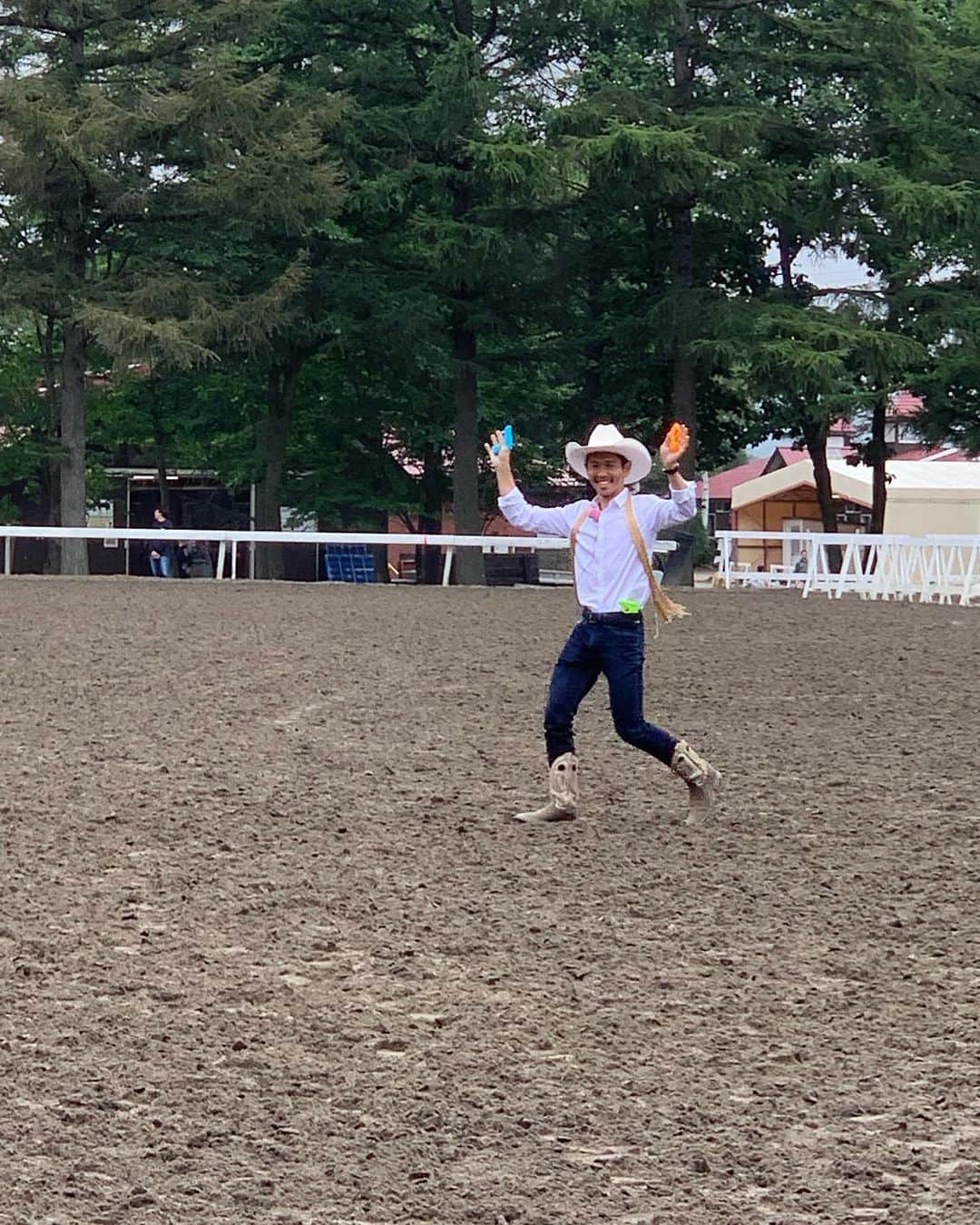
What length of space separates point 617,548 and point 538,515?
0.47 metres

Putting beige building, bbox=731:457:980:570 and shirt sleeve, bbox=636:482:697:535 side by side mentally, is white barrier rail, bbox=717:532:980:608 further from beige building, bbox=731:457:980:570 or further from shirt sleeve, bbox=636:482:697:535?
shirt sleeve, bbox=636:482:697:535

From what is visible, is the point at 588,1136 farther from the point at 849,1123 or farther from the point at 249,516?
the point at 249,516

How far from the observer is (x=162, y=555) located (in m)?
49.4

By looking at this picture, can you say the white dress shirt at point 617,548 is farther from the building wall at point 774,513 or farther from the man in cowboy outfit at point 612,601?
the building wall at point 774,513

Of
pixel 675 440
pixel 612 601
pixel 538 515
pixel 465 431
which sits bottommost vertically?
pixel 612 601

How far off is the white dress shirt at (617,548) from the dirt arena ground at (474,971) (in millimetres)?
981

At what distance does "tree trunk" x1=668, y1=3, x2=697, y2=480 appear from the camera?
3747cm

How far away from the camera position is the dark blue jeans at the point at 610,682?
8664 millimetres

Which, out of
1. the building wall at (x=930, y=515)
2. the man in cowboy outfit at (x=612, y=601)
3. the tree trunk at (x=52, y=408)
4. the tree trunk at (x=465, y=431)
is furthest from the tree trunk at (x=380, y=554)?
the man in cowboy outfit at (x=612, y=601)

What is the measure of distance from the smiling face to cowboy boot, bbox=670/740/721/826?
112 centimetres

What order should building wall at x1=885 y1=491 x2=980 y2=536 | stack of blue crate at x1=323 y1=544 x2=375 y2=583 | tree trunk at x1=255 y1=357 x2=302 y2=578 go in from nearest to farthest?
tree trunk at x1=255 y1=357 x2=302 y2=578
stack of blue crate at x1=323 y1=544 x2=375 y2=583
building wall at x1=885 y1=491 x2=980 y2=536

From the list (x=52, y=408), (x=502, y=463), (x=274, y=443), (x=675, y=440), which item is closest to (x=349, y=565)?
(x=274, y=443)

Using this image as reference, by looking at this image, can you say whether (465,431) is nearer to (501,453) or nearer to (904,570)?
(904,570)

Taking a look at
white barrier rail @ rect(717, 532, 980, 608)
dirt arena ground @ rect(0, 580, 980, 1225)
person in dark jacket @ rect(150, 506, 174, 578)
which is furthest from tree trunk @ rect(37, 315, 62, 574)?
dirt arena ground @ rect(0, 580, 980, 1225)
